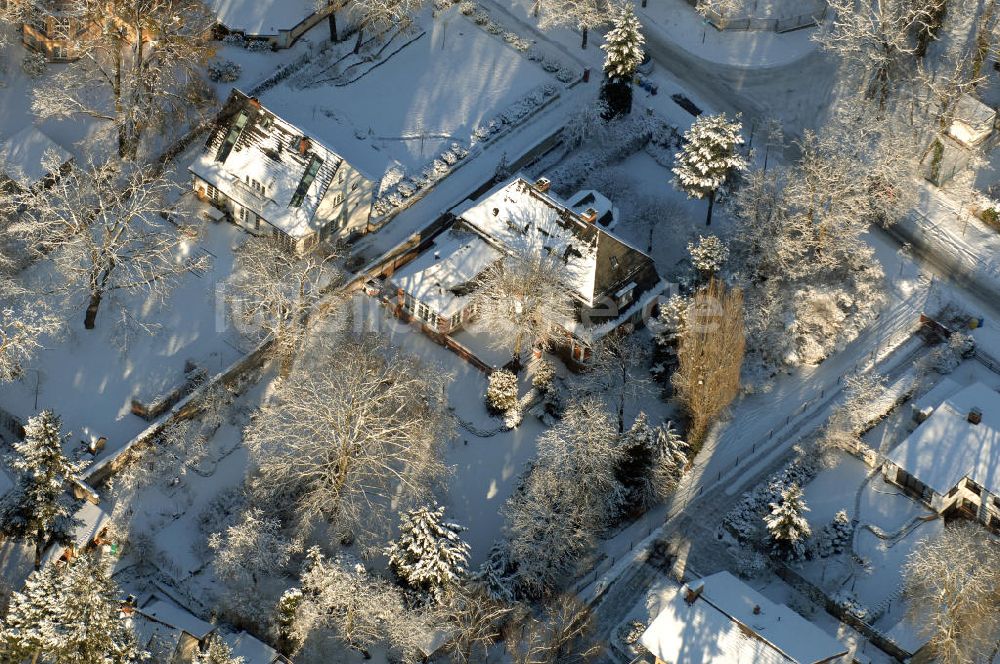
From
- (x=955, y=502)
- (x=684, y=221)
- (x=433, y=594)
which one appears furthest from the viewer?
(x=684, y=221)

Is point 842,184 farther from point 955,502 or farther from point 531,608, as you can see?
point 531,608

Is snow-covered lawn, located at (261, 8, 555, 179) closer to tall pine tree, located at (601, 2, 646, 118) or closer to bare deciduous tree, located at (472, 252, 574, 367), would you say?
tall pine tree, located at (601, 2, 646, 118)

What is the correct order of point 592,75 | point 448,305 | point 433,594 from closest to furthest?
point 433,594
point 448,305
point 592,75

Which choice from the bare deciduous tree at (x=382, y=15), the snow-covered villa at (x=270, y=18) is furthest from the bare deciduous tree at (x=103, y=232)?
the bare deciduous tree at (x=382, y=15)

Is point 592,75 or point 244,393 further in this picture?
Result: point 592,75

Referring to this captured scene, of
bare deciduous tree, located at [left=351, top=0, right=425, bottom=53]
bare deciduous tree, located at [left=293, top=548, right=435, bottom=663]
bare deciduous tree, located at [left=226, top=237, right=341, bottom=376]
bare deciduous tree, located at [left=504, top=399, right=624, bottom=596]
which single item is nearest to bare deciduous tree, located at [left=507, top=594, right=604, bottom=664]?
bare deciduous tree, located at [left=504, top=399, right=624, bottom=596]

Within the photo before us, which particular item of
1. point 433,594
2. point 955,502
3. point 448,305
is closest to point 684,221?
point 448,305
